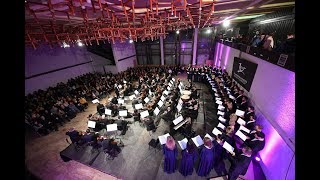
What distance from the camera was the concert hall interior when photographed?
6301 millimetres

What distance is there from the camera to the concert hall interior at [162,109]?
→ 20.7ft

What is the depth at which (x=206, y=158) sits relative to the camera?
6.47 metres

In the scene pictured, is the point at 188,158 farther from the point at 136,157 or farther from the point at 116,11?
the point at 116,11

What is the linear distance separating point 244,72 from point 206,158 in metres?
8.49

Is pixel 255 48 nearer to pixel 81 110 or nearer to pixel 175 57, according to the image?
pixel 81 110

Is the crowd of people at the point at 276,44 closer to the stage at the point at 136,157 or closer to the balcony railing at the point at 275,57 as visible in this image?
the balcony railing at the point at 275,57

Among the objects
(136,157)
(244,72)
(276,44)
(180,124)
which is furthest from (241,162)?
(244,72)

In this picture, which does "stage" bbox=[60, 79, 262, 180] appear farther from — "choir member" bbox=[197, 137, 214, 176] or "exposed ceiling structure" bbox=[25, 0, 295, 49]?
"exposed ceiling structure" bbox=[25, 0, 295, 49]

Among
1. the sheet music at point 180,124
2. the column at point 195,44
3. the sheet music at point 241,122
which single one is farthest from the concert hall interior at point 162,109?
the column at point 195,44

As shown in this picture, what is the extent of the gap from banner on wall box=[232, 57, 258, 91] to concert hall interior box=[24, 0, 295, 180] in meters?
0.09

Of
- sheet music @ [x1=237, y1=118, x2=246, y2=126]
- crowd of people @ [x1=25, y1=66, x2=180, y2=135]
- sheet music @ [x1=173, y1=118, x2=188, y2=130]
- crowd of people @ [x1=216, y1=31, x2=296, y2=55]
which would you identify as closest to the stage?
sheet music @ [x1=173, y1=118, x2=188, y2=130]
